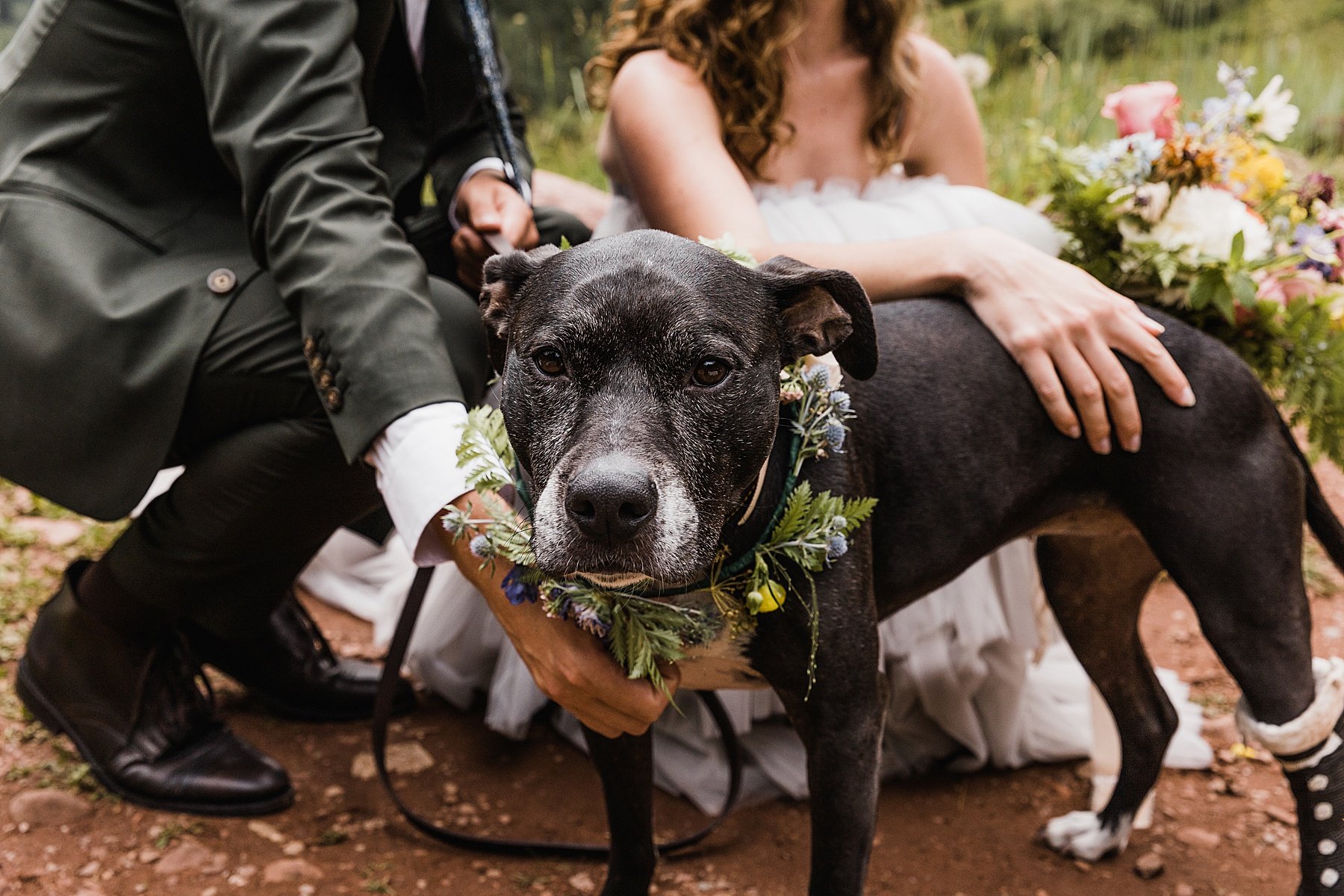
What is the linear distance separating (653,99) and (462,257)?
603 millimetres

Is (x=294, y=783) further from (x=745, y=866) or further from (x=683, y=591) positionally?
(x=683, y=591)

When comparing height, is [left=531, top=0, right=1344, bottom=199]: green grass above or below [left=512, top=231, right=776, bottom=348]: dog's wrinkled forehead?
below

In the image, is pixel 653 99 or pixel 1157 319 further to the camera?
pixel 653 99

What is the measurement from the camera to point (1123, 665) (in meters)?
2.67

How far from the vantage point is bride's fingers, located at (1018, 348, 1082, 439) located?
214 cm

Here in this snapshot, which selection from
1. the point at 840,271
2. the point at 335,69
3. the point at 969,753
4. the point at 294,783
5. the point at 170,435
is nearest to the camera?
the point at 840,271

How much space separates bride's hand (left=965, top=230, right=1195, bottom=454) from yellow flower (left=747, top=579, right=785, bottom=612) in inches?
28.0

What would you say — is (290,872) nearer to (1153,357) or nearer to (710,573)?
(710,573)

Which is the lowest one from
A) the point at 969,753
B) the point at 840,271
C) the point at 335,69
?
the point at 969,753

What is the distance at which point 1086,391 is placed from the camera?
2113 mm

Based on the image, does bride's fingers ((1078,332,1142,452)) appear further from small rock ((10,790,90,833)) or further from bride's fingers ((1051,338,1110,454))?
small rock ((10,790,90,833))

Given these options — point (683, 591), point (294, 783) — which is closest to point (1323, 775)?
point (683, 591)

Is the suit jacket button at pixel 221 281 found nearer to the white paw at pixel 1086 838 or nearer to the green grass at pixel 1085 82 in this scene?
the white paw at pixel 1086 838

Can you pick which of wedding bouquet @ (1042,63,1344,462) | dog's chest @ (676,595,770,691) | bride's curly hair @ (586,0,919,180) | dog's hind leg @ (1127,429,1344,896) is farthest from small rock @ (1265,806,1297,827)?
bride's curly hair @ (586,0,919,180)
